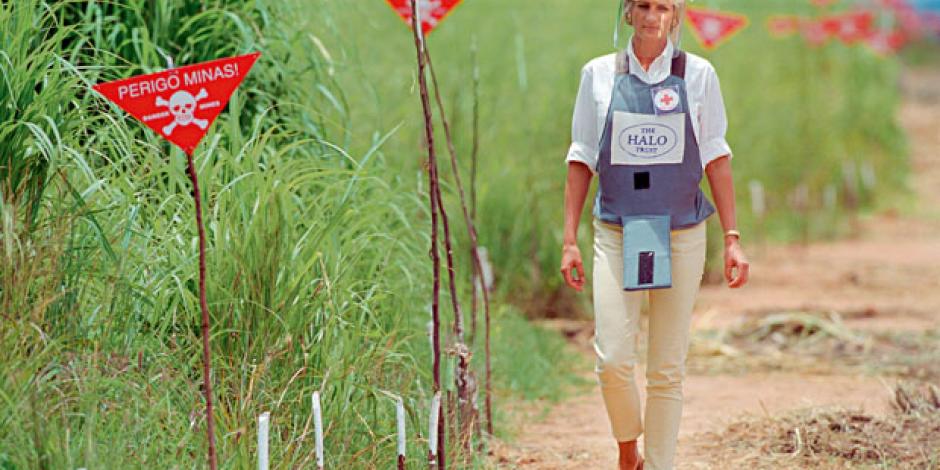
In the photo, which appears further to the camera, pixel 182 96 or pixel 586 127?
pixel 586 127

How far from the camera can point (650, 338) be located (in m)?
3.83

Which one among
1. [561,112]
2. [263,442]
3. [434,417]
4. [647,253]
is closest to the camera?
[263,442]

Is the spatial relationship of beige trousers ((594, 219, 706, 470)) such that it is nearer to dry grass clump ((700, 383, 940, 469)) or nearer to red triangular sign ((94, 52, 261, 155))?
dry grass clump ((700, 383, 940, 469))

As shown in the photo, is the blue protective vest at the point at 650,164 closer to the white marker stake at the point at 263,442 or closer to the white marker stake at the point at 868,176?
the white marker stake at the point at 263,442

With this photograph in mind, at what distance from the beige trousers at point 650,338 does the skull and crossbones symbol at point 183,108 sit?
1.19m

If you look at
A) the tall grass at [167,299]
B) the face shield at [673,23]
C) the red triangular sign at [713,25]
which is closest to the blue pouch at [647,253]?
the face shield at [673,23]

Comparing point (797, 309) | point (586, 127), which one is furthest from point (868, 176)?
point (586, 127)

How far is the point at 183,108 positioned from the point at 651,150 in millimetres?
1251

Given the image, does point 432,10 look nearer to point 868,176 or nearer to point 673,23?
point 673,23

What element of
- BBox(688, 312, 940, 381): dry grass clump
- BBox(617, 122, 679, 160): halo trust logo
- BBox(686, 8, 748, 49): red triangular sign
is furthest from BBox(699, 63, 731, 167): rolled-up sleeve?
BBox(686, 8, 748, 49): red triangular sign

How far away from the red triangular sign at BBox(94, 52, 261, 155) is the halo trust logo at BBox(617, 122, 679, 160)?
42.1 inches

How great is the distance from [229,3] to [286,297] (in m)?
1.53

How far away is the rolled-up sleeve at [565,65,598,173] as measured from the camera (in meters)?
3.80

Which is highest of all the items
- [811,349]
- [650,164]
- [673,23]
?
[673,23]
